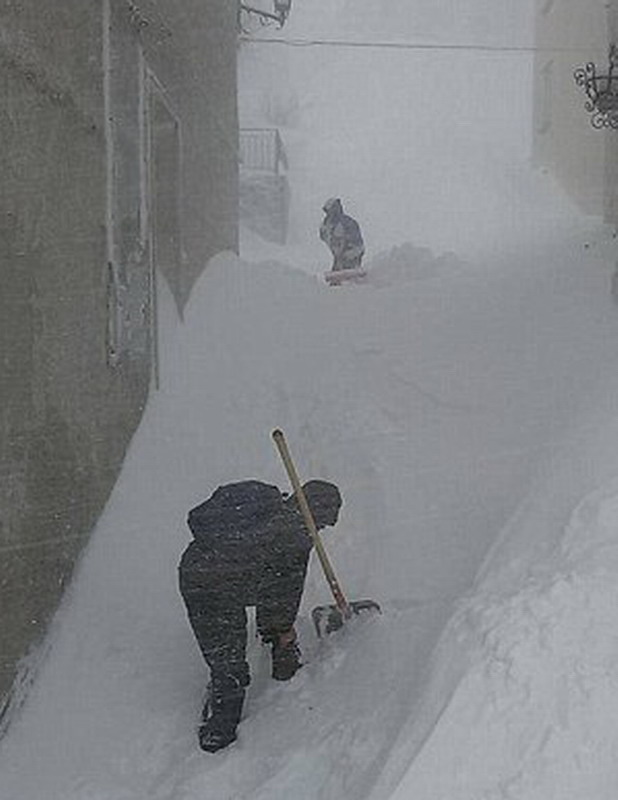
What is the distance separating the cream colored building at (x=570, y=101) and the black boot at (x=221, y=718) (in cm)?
730

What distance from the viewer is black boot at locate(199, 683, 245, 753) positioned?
4.78 metres

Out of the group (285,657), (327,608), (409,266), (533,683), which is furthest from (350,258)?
(533,683)

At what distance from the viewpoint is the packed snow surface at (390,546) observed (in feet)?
12.2

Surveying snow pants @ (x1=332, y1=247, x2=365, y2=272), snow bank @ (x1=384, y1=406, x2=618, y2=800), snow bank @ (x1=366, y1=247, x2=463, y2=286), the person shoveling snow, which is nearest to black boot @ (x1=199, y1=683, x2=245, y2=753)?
snow bank @ (x1=384, y1=406, x2=618, y2=800)

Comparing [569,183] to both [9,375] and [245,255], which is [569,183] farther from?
[9,375]

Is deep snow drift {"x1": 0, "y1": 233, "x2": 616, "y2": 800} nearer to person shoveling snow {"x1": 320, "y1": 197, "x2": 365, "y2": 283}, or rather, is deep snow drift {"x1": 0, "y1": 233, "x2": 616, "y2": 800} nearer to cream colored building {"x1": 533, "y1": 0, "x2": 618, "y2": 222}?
cream colored building {"x1": 533, "y1": 0, "x2": 618, "y2": 222}

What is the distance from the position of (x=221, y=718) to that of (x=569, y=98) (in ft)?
41.4

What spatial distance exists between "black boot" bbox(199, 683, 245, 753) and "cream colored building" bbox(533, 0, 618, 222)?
7302 mm

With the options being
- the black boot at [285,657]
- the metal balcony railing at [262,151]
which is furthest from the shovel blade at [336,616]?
the metal balcony railing at [262,151]

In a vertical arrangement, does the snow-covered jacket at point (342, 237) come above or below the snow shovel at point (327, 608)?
above

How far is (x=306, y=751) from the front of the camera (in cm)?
446

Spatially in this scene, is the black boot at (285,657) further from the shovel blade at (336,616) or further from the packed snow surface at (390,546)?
the shovel blade at (336,616)

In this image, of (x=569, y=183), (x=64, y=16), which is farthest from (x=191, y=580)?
(x=569, y=183)

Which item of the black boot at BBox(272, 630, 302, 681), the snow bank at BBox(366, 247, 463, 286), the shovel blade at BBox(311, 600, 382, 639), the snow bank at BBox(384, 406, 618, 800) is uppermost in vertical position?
the snow bank at BBox(366, 247, 463, 286)
